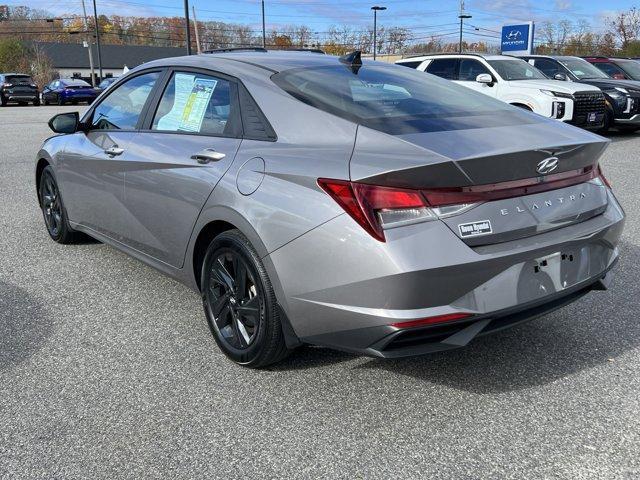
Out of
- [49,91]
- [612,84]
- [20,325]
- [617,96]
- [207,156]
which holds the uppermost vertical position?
[207,156]

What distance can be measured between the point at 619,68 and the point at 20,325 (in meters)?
17.5

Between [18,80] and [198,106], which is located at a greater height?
[198,106]

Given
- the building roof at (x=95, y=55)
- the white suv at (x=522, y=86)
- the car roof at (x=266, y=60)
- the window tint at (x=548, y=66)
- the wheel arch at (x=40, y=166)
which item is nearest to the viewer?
the car roof at (x=266, y=60)

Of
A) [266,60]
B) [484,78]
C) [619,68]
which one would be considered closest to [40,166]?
[266,60]

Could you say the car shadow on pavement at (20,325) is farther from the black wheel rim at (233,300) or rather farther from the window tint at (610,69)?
the window tint at (610,69)

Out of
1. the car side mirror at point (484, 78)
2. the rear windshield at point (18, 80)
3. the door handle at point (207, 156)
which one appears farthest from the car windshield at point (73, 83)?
the door handle at point (207, 156)

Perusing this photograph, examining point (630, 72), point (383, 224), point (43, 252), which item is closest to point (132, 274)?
point (43, 252)

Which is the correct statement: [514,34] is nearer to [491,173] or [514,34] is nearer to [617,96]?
[617,96]

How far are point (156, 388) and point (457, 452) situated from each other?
1.47 meters

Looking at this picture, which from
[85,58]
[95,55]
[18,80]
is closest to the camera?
[18,80]

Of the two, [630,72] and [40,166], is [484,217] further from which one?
[630,72]

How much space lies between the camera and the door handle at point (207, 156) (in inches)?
130

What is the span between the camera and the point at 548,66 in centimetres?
1551

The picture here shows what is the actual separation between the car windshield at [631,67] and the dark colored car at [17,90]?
29744 millimetres
